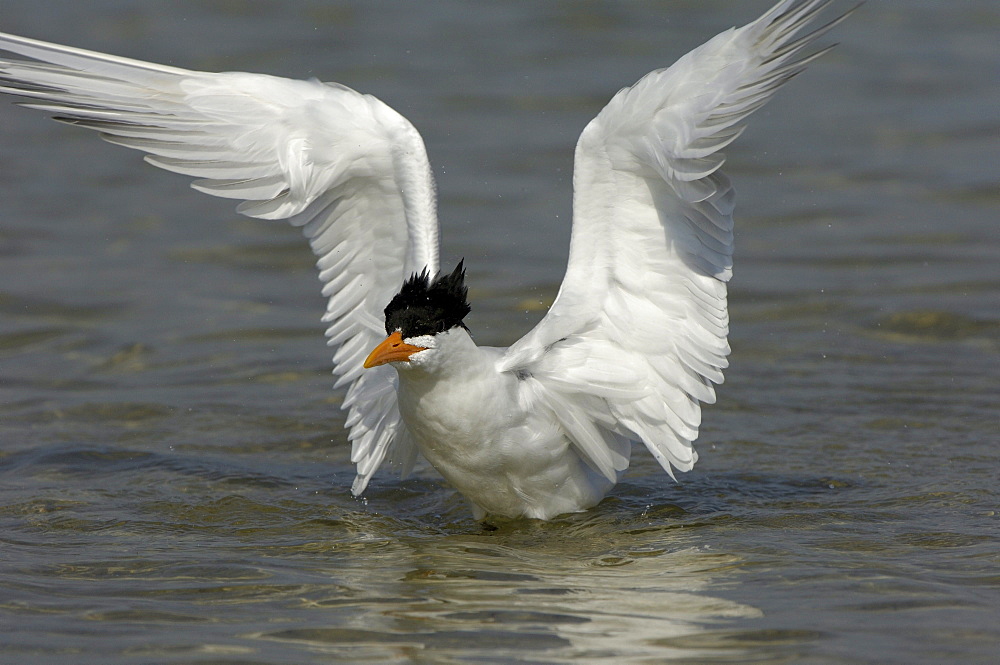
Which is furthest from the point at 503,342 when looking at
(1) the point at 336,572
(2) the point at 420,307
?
(1) the point at 336,572

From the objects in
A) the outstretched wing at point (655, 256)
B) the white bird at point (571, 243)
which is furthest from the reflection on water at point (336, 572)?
the outstretched wing at point (655, 256)

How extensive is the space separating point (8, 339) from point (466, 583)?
443 centimetres

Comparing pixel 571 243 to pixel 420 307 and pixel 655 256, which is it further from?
pixel 420 307

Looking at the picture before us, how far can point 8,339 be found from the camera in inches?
295

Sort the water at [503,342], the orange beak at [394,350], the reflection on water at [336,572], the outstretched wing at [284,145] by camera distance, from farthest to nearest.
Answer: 1. the outstretched wing at [284,145]
2. the orange beak at [394,350]
3. the water at [503,342]
4. the reflection on water at [336,572]

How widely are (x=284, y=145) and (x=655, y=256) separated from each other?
61.9 inches

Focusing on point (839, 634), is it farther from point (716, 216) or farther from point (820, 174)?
point (820, 174)

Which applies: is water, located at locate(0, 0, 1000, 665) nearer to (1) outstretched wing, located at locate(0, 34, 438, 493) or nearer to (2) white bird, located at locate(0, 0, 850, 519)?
(2) white bird, located at locate(0, 0, 850, 519)

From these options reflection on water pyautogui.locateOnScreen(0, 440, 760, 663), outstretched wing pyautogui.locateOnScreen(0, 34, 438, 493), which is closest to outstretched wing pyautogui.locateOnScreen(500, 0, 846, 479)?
reflection on water pyautogui.locateOnScreen(0, 440, 760, 663)

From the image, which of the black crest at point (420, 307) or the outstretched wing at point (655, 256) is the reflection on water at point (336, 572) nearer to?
the outstretched wing at point (655, 256)

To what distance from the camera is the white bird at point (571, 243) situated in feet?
14.4

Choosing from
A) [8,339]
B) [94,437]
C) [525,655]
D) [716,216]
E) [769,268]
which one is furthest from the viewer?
[769,268]

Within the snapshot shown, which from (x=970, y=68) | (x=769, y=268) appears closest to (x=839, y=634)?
(x=769, y=268)

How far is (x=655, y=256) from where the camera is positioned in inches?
188
